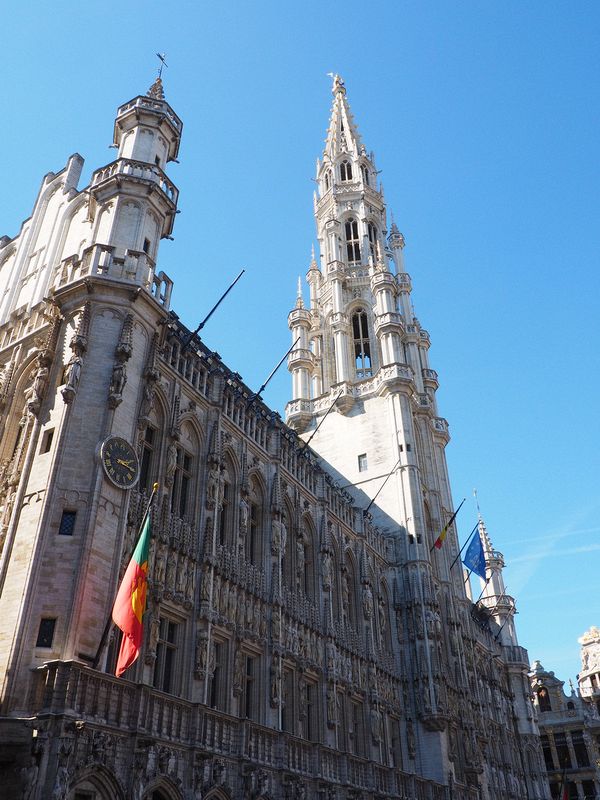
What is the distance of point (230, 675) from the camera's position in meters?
26.5

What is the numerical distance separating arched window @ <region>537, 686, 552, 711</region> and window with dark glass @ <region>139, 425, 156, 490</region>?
280ft

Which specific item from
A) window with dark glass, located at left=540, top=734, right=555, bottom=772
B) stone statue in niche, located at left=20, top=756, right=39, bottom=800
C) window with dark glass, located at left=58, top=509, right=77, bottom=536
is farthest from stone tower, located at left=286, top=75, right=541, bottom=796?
stone statue in niche, located at left=20, top=756, right=39, bottom=800

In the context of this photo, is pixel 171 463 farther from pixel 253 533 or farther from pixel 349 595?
pixel 349 595

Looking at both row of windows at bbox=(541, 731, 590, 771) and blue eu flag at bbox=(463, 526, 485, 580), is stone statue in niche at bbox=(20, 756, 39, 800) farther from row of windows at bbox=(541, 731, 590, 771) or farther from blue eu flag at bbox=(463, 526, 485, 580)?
row of windows at bbox=(541, 731, 590, 771)

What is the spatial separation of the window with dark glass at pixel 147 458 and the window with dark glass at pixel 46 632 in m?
6.62

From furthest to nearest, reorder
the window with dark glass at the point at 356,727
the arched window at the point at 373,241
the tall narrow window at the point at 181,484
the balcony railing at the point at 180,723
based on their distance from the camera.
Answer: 1. the arched window at the point at 373,241
2. the window with dark glass at the point at 356,727
3. the tall narrow window at the point at 181,484
4. the balcony railing at the point at 180,723

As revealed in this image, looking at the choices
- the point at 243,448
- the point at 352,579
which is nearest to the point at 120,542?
the point at 243,448

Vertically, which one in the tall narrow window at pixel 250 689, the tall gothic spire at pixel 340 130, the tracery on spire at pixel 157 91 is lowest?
the tall narrow window at pixel 250 689

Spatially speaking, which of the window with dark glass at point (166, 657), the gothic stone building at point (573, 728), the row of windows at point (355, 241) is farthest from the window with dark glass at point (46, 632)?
the gothic stone building at point (573, 728)

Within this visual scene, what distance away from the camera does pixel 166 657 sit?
2427cm

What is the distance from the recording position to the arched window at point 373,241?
66.9m

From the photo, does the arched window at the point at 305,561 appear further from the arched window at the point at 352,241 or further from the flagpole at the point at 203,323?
the arched window at the point at 352,241

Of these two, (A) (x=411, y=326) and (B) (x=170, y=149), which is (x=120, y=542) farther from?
(A) (x=411, y=326)

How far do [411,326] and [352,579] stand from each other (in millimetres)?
30039
